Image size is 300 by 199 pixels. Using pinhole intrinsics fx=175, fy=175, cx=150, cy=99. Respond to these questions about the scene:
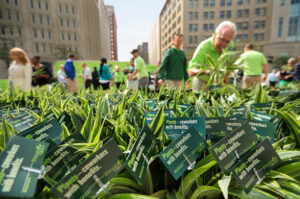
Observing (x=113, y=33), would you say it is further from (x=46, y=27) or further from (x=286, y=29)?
(x=286, y=29)

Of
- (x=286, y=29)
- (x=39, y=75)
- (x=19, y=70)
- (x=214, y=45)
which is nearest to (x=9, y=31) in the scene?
(x=39, y=75)

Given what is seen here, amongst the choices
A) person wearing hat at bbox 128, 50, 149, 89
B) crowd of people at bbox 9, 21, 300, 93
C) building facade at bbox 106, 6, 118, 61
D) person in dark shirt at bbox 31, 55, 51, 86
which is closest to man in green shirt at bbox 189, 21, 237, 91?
crowd of people at bbox 9, 21, 300, 93

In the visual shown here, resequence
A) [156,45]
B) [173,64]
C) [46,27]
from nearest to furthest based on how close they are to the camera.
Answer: [173,64]
[46,27]
[156,45]

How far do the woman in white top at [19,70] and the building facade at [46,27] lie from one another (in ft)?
121

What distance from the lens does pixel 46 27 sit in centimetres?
3569

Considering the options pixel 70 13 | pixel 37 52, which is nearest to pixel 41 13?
pixel 70 13

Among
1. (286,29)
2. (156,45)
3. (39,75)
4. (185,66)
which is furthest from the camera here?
(156,45)

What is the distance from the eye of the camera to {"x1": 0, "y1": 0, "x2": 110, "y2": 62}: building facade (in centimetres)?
3247

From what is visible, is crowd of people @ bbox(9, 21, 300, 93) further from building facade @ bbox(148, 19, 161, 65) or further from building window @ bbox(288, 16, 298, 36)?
building facade @ bbox(148, 19, 161, 65)

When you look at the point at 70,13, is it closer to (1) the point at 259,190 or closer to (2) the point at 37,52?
(2) the point at 37,52

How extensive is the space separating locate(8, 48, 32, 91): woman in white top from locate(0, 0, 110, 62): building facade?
37.0m

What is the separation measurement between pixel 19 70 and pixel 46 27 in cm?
4038

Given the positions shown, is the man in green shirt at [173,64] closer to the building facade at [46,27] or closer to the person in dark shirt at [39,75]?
the person in dark shirt at [39,75]

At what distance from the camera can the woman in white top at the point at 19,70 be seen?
2.95 metres
